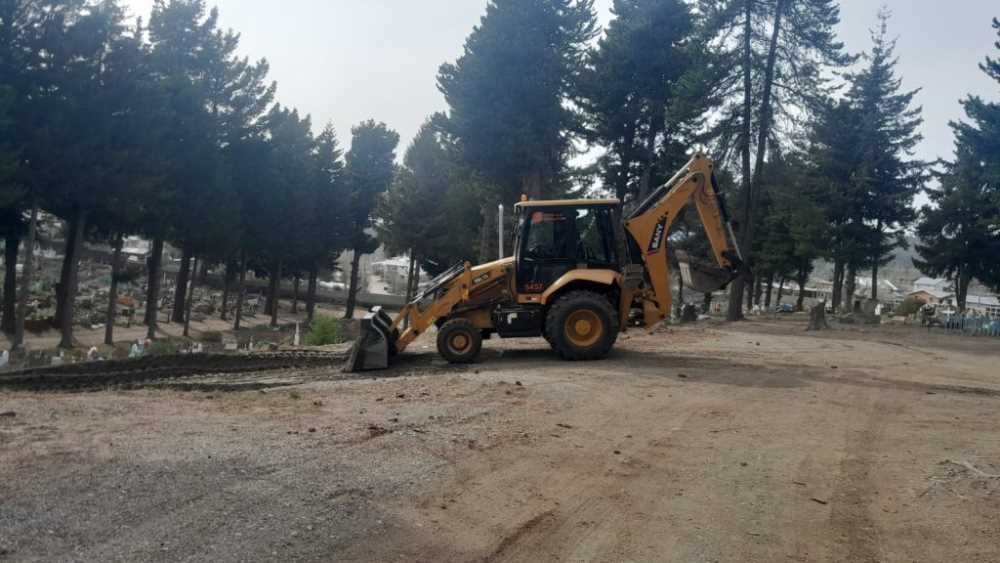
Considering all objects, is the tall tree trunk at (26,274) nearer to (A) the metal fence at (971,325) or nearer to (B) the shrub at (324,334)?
(B) the shrub at (324,334)

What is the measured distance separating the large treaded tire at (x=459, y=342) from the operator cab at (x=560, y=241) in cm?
113

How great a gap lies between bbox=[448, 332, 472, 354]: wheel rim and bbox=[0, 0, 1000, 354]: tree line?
31.1ft

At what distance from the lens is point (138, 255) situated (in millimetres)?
78938

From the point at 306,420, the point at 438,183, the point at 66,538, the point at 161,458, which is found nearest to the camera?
the point at 66,538

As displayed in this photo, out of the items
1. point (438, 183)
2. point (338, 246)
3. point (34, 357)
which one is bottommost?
point (34, 357)

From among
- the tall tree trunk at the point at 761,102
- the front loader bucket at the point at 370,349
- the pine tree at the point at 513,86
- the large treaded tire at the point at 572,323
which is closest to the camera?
the front loader bucket at the point at 370,349

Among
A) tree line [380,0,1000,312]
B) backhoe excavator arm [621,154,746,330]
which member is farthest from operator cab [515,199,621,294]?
tree line [380,0,1000,312]

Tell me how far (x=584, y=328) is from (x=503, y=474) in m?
7.02

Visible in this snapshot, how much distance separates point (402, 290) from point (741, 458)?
224ft

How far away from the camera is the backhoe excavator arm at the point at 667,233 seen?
1365 centimetres

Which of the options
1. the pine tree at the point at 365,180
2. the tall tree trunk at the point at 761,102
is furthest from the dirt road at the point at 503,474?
the pine tree at the point at 365,180

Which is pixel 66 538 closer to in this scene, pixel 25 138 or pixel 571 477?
pixel 571 477

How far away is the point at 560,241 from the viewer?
13.5 m

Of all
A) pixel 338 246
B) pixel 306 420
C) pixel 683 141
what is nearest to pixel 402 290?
pixel 338 246
